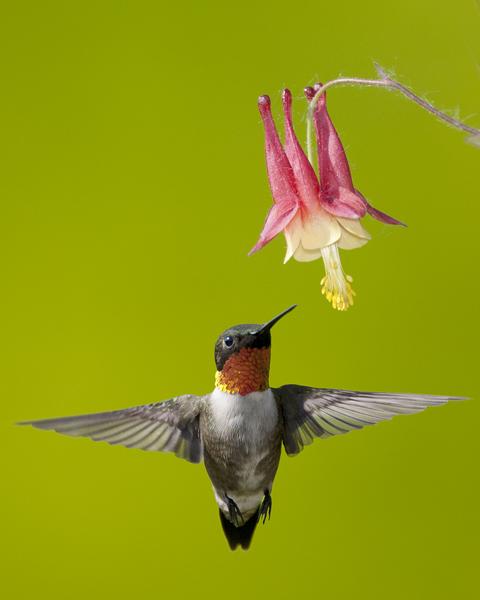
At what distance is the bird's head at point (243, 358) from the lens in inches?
78.1

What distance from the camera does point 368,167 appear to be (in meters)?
3.50

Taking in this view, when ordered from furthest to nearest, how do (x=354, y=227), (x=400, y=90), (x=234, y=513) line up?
1. (x=234, y=513)
2. (x=354, y=227)
3. (x=400, y=90)

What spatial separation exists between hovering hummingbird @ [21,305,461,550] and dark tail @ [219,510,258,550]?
0.02 m

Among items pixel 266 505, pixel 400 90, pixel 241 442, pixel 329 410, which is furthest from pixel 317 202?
pixel 266 505

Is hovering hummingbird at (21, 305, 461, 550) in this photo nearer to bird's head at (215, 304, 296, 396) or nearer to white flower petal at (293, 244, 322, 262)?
bird's head at (215, 304, 296, 396)

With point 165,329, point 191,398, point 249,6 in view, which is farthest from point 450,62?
point 191,398

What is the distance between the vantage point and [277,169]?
1.88m

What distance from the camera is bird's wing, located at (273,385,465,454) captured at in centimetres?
187

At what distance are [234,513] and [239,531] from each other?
0.09 metres

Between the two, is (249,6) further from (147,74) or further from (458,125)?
(458,125)

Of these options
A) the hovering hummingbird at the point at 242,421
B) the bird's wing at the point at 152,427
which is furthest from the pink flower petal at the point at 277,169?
the bird's wing at the point at 152,427

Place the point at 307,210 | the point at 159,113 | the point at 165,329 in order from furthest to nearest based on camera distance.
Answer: the point at 159,113
the point at 165,329
the point at 307,210

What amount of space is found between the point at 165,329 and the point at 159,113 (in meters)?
0.82

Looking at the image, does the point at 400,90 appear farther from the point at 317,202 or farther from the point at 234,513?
the point at 234,513
